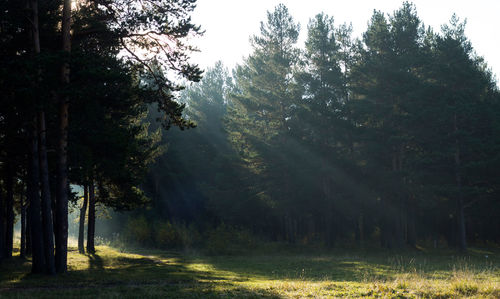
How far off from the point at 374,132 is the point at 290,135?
25.3 ft

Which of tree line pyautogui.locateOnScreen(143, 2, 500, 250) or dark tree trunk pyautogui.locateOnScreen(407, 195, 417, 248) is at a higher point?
tree line pyautogui.locateOnScreen(143, 2, 500, 250)

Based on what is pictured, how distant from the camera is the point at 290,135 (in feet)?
132

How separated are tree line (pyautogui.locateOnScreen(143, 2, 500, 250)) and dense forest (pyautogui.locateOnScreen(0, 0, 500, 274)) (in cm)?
15

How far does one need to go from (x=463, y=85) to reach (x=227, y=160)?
26.9m

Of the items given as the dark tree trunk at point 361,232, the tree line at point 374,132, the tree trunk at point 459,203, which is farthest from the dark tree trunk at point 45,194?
the dark tree trunk at point 361,232

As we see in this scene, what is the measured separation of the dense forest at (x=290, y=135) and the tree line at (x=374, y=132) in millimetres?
153

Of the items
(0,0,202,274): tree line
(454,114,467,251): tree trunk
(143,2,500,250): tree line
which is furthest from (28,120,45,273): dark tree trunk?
(454,114,467,251): tree trunk

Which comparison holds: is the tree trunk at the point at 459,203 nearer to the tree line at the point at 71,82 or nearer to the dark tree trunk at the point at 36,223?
the tree line at the point at 71,82

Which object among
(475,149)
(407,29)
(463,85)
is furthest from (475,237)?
(407,29)

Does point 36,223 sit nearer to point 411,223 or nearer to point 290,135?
point 290,135

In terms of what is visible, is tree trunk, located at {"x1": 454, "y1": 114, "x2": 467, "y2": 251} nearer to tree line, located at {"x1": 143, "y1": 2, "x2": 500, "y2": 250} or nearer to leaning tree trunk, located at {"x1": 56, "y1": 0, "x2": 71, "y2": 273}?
tree line, located at {"x1": 143, "y1": 2, "x2": 500, "y2": 250}

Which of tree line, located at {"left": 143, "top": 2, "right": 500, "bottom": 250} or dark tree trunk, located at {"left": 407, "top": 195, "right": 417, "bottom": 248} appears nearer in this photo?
tree line, located at {"left": 143, "top": 2, "right": 500, "bottom": 250}

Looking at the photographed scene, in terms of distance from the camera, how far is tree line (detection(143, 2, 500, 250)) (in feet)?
117

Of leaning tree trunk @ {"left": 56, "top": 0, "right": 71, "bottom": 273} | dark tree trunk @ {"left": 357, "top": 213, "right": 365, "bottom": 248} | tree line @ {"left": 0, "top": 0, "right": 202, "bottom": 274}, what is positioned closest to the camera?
tree line @ {"left": 0, "top": 0, "right": 202, "bottom": 274}
